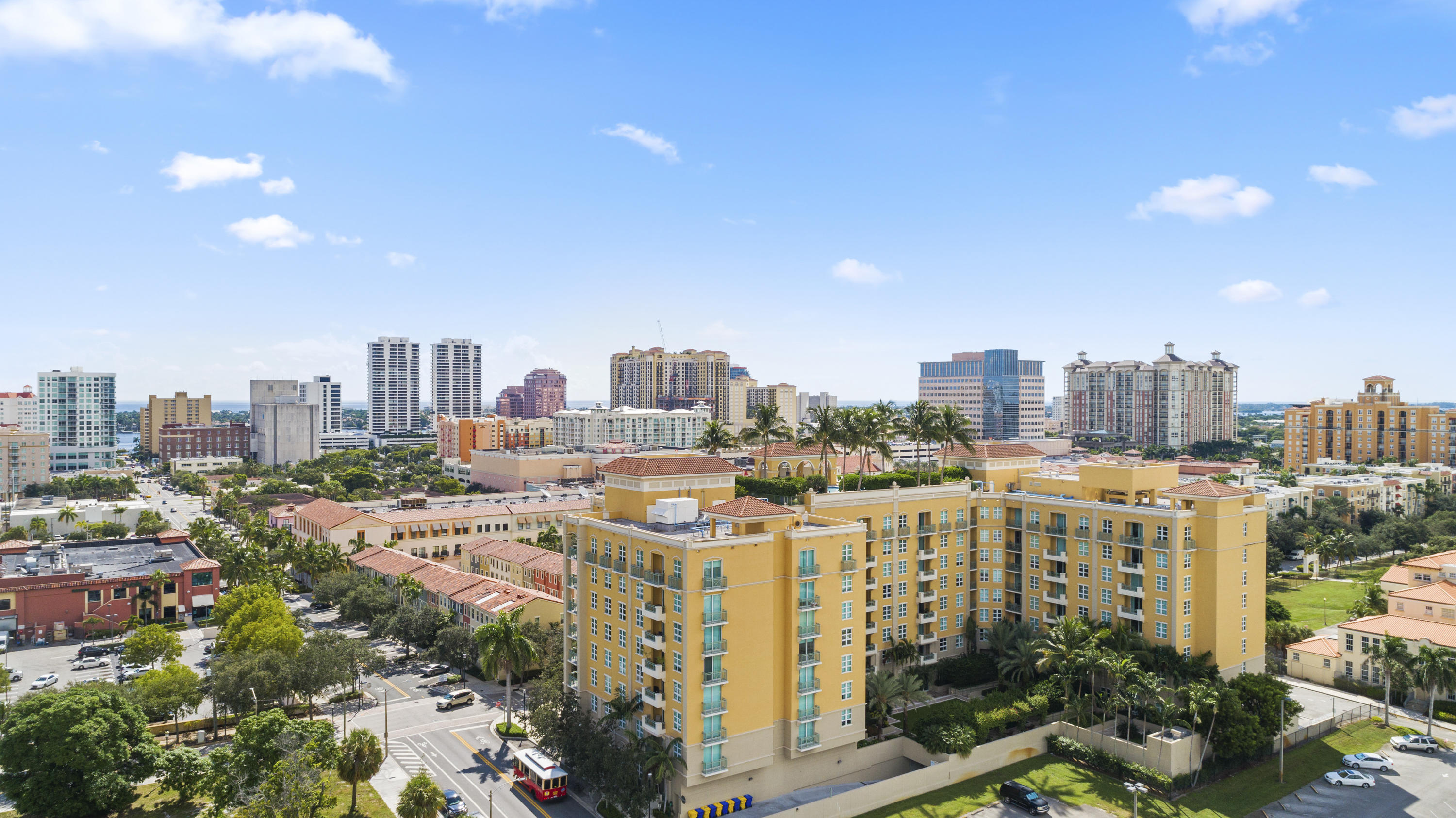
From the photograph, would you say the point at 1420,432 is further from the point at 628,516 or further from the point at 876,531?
the point at 628,516

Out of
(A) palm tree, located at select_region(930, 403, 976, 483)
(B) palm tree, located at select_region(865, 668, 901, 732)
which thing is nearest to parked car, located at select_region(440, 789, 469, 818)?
(B) palm tree, located at select_region(865, 668, 901, 732)

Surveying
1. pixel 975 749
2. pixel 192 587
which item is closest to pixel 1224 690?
pixel 975 749

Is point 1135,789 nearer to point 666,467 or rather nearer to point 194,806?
point 666,467

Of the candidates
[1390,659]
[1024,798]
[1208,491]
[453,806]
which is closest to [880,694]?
[1024,798]

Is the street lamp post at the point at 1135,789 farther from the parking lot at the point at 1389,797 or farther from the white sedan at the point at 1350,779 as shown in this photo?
the white sedan at the point at 1350,779

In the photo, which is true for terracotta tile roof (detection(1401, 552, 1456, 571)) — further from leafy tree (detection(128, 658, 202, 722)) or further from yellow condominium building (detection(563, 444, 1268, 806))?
leafy tree (detection(128, 658, 202, 722))

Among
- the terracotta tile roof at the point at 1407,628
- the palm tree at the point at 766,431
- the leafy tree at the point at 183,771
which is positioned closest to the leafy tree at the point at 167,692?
the leafy tree at the point at 183,771
